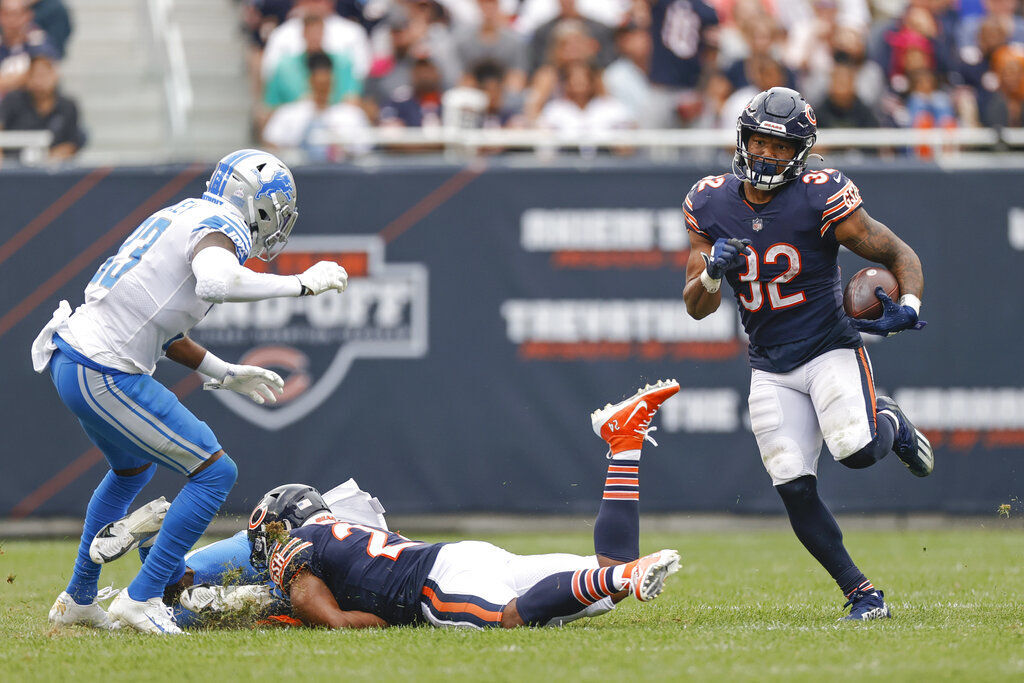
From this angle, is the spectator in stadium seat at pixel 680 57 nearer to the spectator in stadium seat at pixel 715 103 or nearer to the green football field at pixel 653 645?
the spectator in stadium seat at pixel 715 103

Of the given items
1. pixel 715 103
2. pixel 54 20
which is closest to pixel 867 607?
pixel 715 103

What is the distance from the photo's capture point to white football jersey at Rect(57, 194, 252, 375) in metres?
5.23

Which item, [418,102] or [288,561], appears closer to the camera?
[288,561]

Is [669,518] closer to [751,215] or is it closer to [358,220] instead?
[358,220]

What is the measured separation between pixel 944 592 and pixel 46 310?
240 inches

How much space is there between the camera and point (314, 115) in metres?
10.4

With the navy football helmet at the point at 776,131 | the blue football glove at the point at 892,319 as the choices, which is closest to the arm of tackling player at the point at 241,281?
the navy football helmet at the point at 776,131

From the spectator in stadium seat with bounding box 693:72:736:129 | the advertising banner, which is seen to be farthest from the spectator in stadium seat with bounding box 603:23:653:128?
the advertising banner

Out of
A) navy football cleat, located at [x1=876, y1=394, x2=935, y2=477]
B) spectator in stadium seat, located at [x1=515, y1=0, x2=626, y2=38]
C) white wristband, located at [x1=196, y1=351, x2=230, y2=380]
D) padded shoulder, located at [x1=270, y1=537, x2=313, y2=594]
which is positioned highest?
spectator in stadium seat, located at [x1=515, y1=0, x2=626, y2=38]

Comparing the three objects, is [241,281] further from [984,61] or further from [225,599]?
[984,61]

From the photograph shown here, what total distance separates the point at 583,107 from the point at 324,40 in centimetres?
223

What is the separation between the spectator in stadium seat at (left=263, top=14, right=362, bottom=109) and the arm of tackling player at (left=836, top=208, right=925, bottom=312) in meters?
5.95

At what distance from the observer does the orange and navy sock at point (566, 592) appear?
193 inches

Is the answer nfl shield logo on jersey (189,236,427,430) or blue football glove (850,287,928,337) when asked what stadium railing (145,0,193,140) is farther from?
blue football glove (850,287,928,337)
